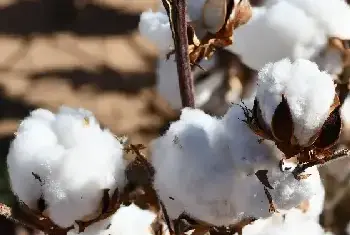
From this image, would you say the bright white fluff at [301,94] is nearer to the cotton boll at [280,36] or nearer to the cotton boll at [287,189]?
the cotton boll at [287,189]

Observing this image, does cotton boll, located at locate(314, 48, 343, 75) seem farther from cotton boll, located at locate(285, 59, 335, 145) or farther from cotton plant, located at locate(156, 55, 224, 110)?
cotton boll, located at locate(285, 59, 335, 145)

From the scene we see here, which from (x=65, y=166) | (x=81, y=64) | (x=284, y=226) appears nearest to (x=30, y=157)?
(x=65, y=166)

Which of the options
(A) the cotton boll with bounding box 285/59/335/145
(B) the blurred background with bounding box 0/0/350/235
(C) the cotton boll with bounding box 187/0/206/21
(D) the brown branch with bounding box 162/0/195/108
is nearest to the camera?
(A) the cotton boll with bounding box 285/59/335/145

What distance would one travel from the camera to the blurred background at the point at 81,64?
1.94 metres

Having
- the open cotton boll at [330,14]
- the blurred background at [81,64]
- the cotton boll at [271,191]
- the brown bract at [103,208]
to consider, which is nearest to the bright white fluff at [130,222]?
the brown bract at [103,208]

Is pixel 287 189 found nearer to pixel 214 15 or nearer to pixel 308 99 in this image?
pixel 308 99

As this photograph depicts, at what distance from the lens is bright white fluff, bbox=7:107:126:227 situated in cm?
60

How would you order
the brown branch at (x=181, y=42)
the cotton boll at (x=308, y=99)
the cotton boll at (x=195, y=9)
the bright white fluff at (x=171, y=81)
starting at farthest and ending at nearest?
1. the bright white fluff at (x=171, y=81)
2. the cotton boll at (x=195, y=9)
3. the brown branch at (x=181, y=42)
4. the cotton boll at (x=308, y=99)

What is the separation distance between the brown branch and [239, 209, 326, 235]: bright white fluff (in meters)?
0.16

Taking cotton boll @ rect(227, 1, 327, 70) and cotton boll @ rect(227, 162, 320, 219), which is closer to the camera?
cotton boll @ rect(227, 162, 320, 219)

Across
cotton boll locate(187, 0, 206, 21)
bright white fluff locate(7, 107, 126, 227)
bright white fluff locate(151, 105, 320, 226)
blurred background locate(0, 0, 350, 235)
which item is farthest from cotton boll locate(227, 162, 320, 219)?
blurred background locate(0, 0, 350, 235)

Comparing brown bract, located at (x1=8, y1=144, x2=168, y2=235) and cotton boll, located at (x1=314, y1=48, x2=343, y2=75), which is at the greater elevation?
cotton boll, located at (x1=314, y1=48, x2=343, y2=75)

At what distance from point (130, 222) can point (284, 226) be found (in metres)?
0.15

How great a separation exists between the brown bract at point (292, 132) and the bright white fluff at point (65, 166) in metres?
0.13
